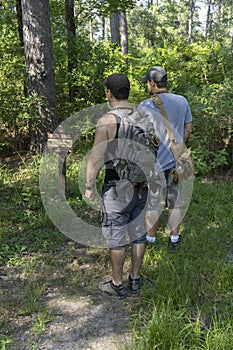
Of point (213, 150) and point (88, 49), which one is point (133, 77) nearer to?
point (88, 49)

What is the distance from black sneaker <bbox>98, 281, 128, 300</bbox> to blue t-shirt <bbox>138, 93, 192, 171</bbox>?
1223mm

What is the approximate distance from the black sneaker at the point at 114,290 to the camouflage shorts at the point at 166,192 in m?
0.89

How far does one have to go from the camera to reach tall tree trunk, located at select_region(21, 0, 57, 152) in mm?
6090

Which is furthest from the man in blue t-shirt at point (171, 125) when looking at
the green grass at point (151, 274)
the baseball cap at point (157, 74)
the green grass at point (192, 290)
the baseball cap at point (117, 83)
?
the baseball cap at point (117, 83)

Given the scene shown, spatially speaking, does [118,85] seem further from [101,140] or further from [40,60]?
[40,60]

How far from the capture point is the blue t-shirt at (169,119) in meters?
3.56

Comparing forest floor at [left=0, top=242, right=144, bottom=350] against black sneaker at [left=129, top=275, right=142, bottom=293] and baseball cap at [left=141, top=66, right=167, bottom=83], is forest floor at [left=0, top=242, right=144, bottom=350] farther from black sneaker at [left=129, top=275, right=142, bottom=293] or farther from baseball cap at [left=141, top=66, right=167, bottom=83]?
baseball cap at [left=141, top=66, right=167, bottom=83]

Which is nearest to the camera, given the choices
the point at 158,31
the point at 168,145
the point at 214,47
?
the point at 168,145

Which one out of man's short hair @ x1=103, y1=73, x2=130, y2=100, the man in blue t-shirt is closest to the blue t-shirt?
the man in blue t-shirt

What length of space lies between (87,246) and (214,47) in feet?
30.9

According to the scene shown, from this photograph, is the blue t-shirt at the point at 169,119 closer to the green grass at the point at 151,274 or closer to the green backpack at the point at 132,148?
the green backpack at the point at 132,148

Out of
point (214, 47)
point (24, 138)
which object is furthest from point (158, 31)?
point (24, 138)

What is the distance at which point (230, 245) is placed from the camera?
4168 mm

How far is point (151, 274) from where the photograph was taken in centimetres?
351
